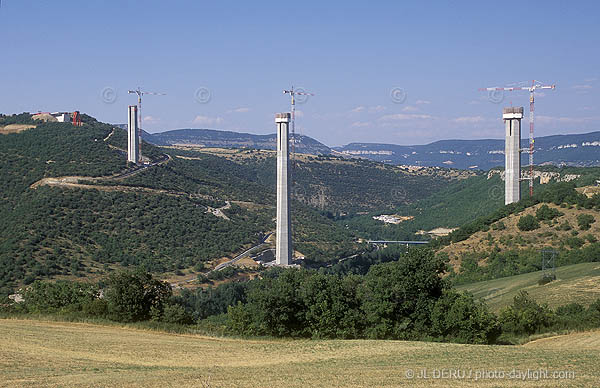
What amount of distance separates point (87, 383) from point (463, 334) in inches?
892

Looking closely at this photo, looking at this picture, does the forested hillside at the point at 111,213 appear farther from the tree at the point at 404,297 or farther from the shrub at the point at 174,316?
the tree at the point at 404,297

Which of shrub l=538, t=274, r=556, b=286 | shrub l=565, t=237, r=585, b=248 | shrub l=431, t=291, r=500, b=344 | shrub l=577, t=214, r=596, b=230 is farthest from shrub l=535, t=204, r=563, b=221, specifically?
shrub l=431, t=291, r=500, b=344

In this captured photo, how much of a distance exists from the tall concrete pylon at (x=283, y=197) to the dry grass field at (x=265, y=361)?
65.1 meters

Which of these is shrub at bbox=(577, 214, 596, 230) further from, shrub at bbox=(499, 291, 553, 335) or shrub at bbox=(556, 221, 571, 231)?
shrub at bbox=(499, 291, 553, 335)

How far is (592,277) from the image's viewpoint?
5650 cm

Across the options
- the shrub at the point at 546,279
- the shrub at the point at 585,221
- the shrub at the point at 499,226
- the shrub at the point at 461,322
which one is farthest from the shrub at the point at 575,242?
the shrub at the point at 461,322

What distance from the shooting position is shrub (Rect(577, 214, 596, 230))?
261ft

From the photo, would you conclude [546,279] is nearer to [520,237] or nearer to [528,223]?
[520,237]

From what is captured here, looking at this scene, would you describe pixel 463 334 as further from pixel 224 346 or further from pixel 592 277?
pixel 592 277

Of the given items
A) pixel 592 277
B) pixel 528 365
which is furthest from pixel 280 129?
pixel 528 365

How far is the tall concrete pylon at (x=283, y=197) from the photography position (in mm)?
105562

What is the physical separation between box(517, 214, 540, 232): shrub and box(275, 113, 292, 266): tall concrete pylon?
35.6 m

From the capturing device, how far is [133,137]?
124438 mm

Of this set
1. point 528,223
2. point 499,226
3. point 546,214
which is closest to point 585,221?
point 546,214
